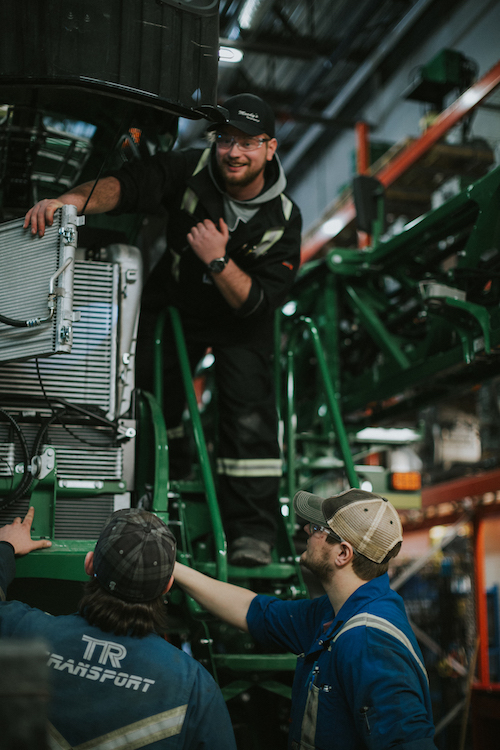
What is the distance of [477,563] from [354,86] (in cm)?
1012

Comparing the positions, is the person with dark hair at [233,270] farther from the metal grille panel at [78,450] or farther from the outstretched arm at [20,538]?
the outstretched arm at [20,538]

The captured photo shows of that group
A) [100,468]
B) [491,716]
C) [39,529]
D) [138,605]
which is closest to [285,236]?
[100,468]

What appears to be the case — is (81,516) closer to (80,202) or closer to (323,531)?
(323,531)

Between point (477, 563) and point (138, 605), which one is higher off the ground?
point (138, 605)

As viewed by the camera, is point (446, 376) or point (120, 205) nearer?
point (120, 205)

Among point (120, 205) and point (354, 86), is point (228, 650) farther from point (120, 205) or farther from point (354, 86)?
point (354, 86)

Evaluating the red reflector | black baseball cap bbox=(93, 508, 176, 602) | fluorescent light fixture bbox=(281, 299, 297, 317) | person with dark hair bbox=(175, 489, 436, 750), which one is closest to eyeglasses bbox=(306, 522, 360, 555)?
person with dark hair bbox=(175, 489, 436, 750)

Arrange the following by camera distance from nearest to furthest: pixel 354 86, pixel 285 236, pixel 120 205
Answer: pixel 120 205 < pixel 285 236 < pixel 354 86

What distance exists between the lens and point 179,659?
2.10 meters

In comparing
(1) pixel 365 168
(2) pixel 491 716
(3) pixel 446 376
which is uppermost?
(1) pixel 365 168

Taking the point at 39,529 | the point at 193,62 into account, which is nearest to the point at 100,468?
the point at 39,529

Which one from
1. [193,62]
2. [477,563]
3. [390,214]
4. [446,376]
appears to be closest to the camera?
[193,62]

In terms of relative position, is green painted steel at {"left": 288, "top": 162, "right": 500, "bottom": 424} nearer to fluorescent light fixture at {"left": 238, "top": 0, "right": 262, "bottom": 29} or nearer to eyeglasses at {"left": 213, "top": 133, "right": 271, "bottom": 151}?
eyeglasses at {"left": 213, "top": 133, "right": 271, "bottom": 151}

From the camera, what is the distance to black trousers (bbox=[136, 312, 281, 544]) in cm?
383
